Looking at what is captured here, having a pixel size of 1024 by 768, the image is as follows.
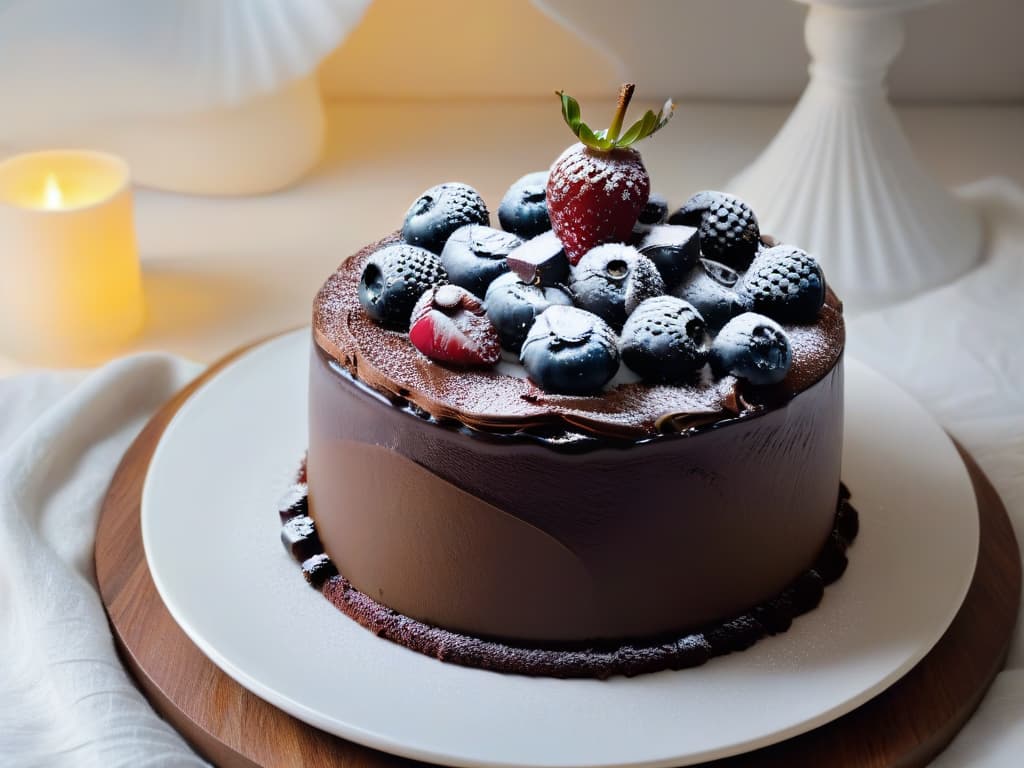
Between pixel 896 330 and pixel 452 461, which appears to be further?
pixel 896 330

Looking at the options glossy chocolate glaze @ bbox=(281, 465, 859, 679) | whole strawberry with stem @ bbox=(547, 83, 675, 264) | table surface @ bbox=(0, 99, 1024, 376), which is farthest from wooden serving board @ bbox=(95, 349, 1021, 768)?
table surface @ bbox=(0, 99, 1024, 376)

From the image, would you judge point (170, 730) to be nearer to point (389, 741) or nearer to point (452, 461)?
point (389, 741)

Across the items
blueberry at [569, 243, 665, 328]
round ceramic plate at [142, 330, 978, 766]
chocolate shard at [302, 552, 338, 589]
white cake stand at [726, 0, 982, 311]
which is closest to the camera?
round ceramic plate at [142, 330, 978, 766]

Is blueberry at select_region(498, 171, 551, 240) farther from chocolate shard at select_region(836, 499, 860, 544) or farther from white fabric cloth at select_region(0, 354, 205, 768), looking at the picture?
white fabric cloth at select_region(0, 354, 205, 768)

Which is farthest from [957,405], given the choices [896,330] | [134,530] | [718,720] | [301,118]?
[301,118]

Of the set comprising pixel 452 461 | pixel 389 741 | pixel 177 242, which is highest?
pixel 452 461

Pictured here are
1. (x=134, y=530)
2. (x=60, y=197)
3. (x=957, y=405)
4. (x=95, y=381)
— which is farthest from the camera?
(x=60, y=197)

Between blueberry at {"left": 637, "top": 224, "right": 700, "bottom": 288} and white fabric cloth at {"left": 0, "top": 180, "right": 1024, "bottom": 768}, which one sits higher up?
blueberry at {"left": 637, "top": 224, "right": 700, "bottom": 288}
